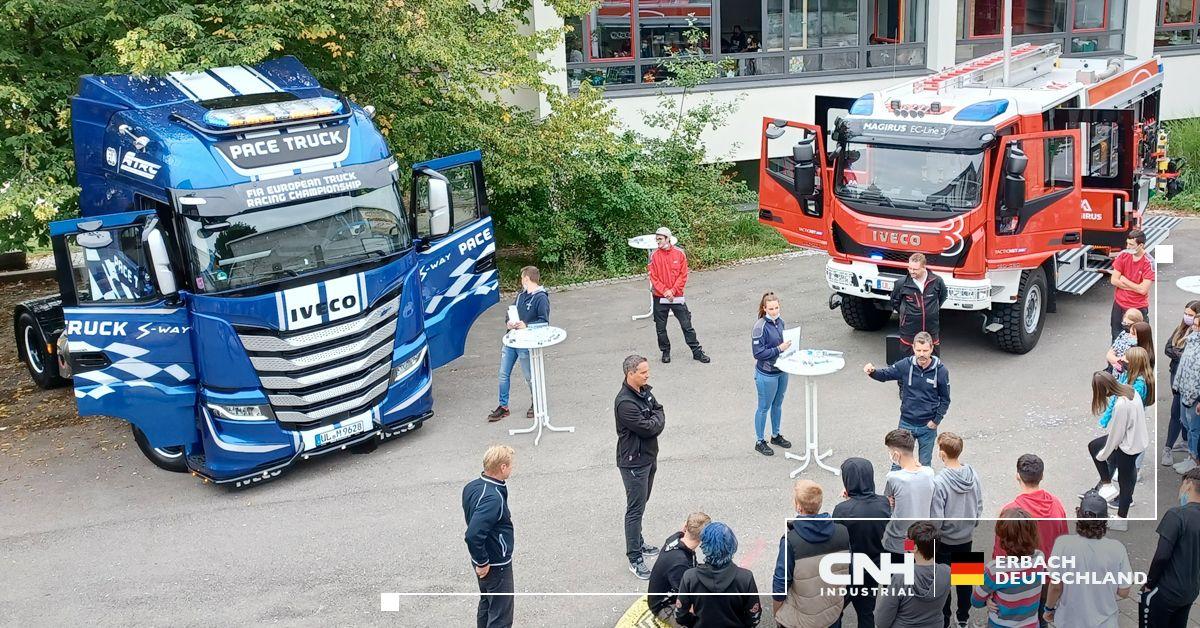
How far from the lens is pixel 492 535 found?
682 centimetres

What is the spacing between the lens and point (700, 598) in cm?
580

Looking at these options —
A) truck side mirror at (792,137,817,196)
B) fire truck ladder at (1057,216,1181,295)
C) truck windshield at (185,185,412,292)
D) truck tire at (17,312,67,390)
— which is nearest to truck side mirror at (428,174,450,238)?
truck windshield at (185,185,412,292)

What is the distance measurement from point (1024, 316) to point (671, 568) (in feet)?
24.9

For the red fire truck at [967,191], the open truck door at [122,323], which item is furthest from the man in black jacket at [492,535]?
→ the red fire truck at [967,191]

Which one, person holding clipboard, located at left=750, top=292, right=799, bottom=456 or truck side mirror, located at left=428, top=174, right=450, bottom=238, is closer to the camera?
person holding clipboard, located at left=750, top=292, right=799, bottom=456

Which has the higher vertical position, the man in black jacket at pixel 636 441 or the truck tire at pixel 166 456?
the man in black jacket at pixel 636 441

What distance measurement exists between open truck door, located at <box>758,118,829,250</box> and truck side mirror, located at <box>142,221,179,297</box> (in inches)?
257

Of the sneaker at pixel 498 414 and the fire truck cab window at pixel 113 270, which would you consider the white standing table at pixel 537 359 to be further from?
the fire truck cab window at pixel 113 270

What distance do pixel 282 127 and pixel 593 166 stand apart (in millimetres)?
7462

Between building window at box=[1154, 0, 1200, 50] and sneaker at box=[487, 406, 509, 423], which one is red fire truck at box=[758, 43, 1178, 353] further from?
building window at box=[1154, 0, 1200, 50]

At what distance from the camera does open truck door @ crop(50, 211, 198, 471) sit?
940cm

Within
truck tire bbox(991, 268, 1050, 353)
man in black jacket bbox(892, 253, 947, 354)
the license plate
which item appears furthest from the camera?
truck tire bbox(991, 268, 1050, 353)

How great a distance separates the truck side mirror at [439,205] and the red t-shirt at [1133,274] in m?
6.59

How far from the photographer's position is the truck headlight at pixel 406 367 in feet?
34.7
